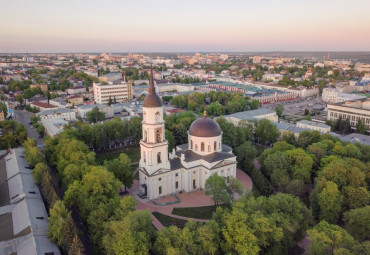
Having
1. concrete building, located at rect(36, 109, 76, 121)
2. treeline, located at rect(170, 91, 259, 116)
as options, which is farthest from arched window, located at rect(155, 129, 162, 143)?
treeline, located at rect(170, 91, 259, 116)

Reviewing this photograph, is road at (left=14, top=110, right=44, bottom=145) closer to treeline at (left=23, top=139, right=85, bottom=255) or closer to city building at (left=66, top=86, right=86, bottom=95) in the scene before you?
city building at (left=66, top=86, right=86, bottom=95)

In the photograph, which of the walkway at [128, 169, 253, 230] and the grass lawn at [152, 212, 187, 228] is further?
the walkway at [128, 169, 253, 230]

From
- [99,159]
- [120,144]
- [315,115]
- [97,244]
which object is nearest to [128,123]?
[120,144]

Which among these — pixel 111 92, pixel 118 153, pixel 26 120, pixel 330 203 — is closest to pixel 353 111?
pixel 330 203

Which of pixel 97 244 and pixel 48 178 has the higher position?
pixel 48 178

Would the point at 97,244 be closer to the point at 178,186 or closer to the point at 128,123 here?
the point at 178,186

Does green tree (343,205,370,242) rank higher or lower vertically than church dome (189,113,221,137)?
lower

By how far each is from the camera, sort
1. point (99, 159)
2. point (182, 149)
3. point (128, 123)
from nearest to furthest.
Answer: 1. point (182, 149)
2. point (99, 159)
3. point (128, 123)
